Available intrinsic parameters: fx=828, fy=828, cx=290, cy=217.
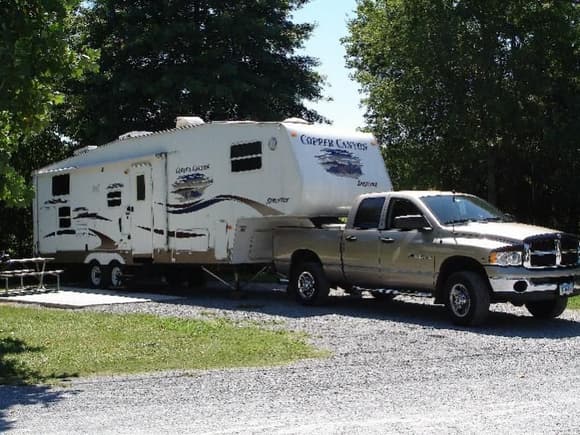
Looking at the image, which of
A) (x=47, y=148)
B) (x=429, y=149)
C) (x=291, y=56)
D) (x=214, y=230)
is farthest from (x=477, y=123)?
(x=47, y=148)

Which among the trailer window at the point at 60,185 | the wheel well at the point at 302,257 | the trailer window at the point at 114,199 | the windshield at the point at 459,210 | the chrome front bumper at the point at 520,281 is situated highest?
the trailer window at the point at 60,185

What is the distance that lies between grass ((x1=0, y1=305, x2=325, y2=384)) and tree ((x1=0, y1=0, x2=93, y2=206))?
2.06m

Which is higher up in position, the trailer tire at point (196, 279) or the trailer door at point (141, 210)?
the trailer door at point (141, 210)

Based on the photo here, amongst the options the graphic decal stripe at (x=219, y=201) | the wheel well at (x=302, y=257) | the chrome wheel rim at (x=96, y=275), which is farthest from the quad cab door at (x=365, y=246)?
the chrome wheel rim at (x=96, y=275)

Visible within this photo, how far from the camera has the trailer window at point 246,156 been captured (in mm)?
15367

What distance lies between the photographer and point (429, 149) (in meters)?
24.9

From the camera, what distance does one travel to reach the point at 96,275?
19.7 m

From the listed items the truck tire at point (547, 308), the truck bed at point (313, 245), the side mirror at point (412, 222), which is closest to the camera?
the truck tire at point (547, 308)

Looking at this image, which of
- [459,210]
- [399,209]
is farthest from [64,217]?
[459,210]

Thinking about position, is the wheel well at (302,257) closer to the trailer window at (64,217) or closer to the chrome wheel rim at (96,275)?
the chrome wheel rim at (96,275)

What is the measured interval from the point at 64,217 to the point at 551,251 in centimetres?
Result: 1255

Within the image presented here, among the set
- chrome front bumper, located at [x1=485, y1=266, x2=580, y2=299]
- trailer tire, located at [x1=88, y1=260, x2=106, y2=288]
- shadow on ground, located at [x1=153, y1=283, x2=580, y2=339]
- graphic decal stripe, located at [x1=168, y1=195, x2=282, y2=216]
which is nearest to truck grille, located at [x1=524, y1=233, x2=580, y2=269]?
chrome front bumper, located at [x1=485, y1=266, x2=580, y2=299]

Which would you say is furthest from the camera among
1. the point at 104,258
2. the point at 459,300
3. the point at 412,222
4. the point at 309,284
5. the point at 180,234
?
the point at 104,258

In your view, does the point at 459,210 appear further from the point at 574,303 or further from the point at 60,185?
the point at 60,185
